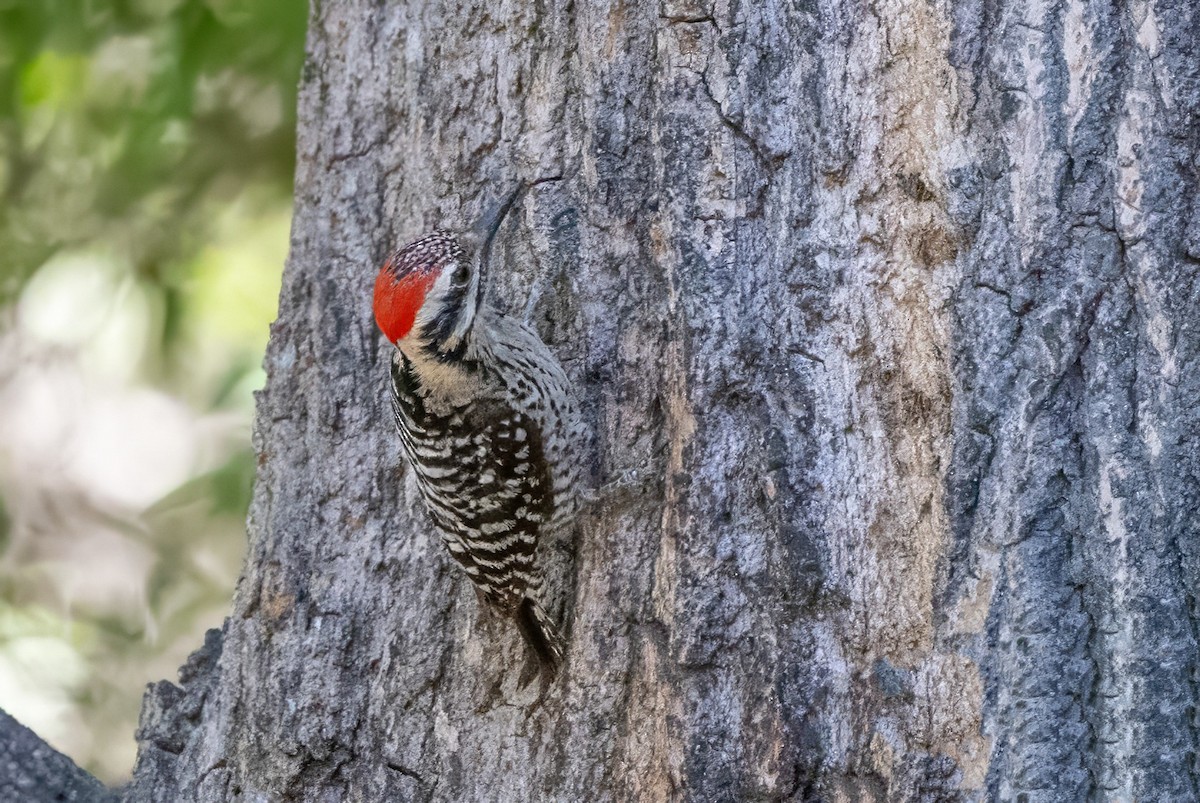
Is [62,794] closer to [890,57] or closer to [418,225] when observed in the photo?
[418,225]

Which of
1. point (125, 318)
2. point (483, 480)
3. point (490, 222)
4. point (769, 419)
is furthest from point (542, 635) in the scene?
point (125, 318)

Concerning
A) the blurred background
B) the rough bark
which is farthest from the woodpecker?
the blurred background

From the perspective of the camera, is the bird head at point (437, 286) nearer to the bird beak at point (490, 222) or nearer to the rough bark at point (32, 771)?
the bird beak at point (490, 222)

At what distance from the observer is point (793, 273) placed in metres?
2.54

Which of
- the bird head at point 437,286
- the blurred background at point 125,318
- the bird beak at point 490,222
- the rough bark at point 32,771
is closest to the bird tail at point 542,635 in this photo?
the bird head at point 437,286

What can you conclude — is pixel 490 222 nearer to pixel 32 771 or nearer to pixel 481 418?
pixel 481 418

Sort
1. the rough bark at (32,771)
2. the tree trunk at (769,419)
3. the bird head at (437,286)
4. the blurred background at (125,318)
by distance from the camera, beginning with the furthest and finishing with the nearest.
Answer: the blurred background at (125,318)
the rough bark at (32,771)
the bird head at (437,286)
the tree trunk at (769,419)

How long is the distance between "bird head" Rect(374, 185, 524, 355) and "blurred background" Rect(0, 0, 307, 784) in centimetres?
152

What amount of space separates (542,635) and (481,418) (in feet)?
2.03

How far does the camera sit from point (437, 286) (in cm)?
288

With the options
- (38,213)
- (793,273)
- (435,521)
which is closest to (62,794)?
(435,521)

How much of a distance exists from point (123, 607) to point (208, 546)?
561 millimetres

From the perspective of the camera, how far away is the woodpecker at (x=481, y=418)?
2.88m

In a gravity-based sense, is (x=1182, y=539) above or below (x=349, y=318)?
below
